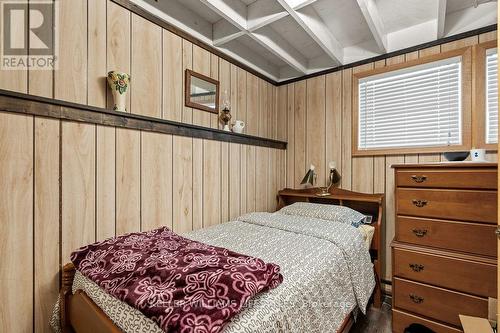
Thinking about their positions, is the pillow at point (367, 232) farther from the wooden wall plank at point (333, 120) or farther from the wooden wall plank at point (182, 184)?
the wooden wall plank at point (182, 184)

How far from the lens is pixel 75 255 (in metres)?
1.25

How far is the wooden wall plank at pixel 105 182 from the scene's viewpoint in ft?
5.00

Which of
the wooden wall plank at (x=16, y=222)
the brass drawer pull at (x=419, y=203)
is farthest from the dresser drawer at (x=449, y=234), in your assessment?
the wooden wall plank at (x=16, y=222)

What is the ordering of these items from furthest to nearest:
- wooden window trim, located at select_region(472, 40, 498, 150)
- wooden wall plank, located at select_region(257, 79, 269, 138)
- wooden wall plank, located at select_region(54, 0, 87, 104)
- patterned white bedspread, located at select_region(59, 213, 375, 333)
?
wooden wall plank, located at select_region(257, 79, 269, 138), wooden window trim, located at select_region(472, 40, 498, 150), wooden wall plank, located at select_region(54, 0, 87, 104), patterned white bedspread, located at select_region(59, 213, 375, 333)

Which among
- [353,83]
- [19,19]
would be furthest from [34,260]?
→ [353,83]

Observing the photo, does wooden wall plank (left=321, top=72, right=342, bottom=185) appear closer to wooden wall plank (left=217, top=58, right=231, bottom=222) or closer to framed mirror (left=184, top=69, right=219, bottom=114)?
wooden wall plank (left=217, top=58, right=231, bottom=222)

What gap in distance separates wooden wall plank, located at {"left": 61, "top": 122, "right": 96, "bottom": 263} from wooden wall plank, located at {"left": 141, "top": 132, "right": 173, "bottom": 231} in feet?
1.07

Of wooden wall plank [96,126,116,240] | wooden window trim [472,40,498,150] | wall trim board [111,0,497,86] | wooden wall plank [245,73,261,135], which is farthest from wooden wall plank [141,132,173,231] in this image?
wooden window trim [472,40,498,150]

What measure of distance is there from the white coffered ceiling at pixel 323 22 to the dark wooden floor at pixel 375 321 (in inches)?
93.7

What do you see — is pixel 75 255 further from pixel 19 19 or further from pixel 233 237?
pixel 19 19

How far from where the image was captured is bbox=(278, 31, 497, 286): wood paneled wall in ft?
7.78

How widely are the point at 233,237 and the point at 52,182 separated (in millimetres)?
1136

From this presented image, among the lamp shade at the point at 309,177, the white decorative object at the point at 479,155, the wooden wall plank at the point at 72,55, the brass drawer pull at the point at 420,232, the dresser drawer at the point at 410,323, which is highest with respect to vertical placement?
the wooden wall plank at the point at 72,55

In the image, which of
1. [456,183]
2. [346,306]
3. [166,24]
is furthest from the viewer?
[166,24]
